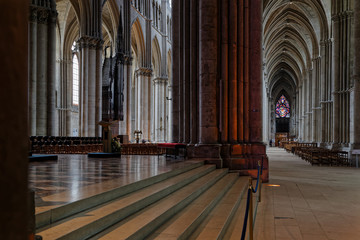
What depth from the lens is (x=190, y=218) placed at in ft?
15.4

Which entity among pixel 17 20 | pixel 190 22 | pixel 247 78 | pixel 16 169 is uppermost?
pixel 190 22

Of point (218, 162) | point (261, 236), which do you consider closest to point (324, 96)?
point (218, 162)

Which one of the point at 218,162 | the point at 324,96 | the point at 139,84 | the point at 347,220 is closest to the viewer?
the point at 347,220

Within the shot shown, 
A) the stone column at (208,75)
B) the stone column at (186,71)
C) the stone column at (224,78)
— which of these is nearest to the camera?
the stone column at (208,75)

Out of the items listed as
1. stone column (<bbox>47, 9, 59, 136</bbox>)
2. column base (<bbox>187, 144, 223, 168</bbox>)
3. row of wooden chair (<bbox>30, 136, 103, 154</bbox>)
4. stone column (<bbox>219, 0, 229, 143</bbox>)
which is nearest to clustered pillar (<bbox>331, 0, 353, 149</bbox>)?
stone column (<bbox>219, 0, 229, 143</bbox>)

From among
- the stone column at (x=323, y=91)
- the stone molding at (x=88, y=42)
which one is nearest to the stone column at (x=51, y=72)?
the stone molding at (x=88, y=42)

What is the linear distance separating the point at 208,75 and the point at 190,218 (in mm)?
7208

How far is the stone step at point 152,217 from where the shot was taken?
11.4 ft

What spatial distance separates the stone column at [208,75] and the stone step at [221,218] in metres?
3.38

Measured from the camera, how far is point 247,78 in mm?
12031

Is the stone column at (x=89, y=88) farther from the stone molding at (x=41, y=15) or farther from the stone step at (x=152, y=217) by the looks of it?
the stone step at (x=152, y=217)

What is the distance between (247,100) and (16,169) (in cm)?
1161

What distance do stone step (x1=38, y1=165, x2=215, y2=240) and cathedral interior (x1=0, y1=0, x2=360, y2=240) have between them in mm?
19

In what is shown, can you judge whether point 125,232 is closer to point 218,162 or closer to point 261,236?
point 261,236
